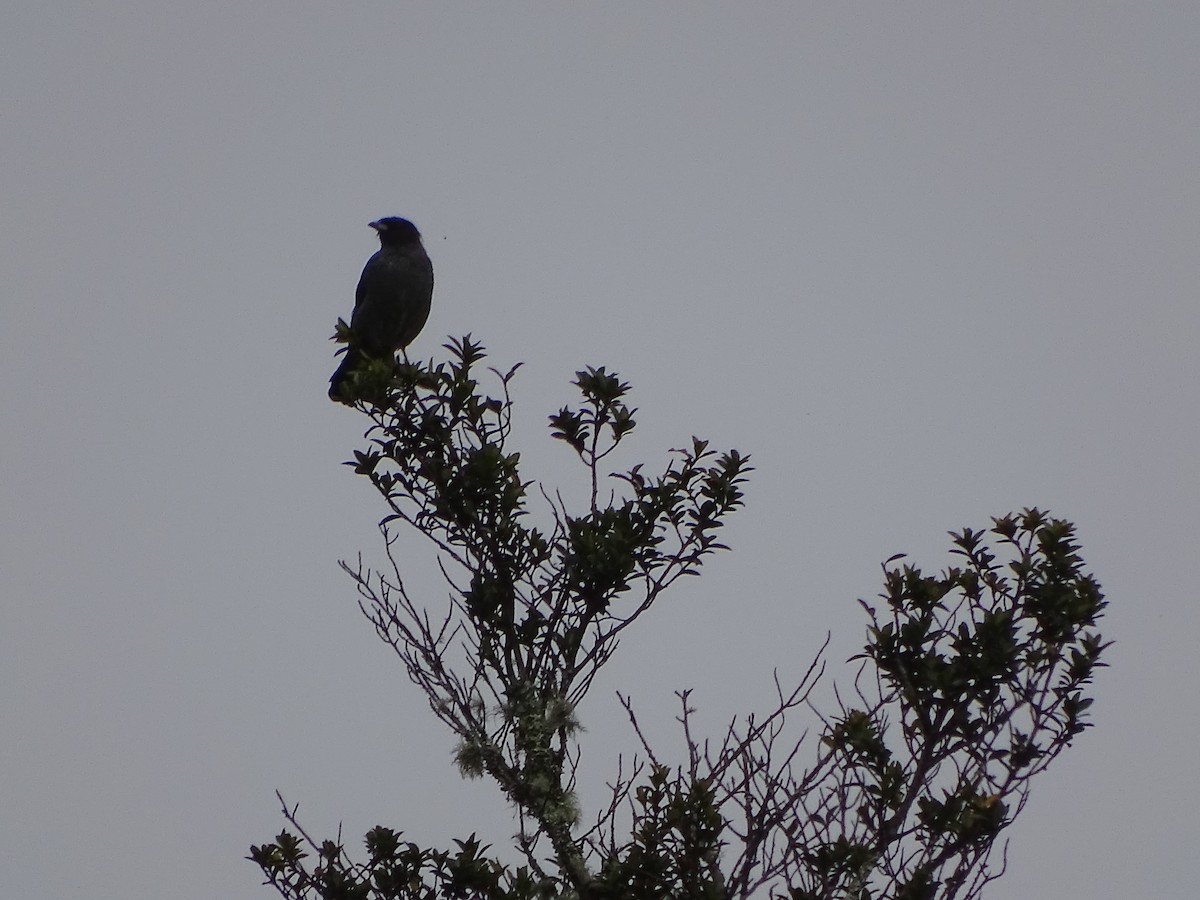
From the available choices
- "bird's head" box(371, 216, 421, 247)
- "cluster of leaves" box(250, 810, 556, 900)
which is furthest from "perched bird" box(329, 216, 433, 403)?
"cluster of leaves" box(250, 810, 556, 900)

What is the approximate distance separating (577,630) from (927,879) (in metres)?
1.23

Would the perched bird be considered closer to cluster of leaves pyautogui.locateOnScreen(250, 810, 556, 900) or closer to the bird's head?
the bird's head

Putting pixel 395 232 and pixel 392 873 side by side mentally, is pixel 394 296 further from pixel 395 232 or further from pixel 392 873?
pixel 392 873

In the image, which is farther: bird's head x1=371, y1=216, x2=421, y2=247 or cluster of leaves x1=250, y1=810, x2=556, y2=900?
bird's head x1=371, y1=216, x2=421, y2=247

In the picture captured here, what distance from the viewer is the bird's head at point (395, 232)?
24.0 ft

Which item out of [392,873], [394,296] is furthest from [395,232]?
[392,873]

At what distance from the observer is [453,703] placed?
3777 mm

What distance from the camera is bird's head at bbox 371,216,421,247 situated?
732 cm

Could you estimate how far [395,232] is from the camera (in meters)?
7.34

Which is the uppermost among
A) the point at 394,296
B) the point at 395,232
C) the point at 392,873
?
the point at 395,232

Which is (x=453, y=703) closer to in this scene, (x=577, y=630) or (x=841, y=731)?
(x=577, y=630)

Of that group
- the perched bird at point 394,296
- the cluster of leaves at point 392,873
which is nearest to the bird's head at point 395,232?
the perched bird at point 394,296

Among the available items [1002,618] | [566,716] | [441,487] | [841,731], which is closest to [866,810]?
[841,731]

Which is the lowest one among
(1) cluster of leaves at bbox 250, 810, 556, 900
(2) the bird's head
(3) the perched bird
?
(1) cluster of leaves at bbox 250, 810, 556, 900
